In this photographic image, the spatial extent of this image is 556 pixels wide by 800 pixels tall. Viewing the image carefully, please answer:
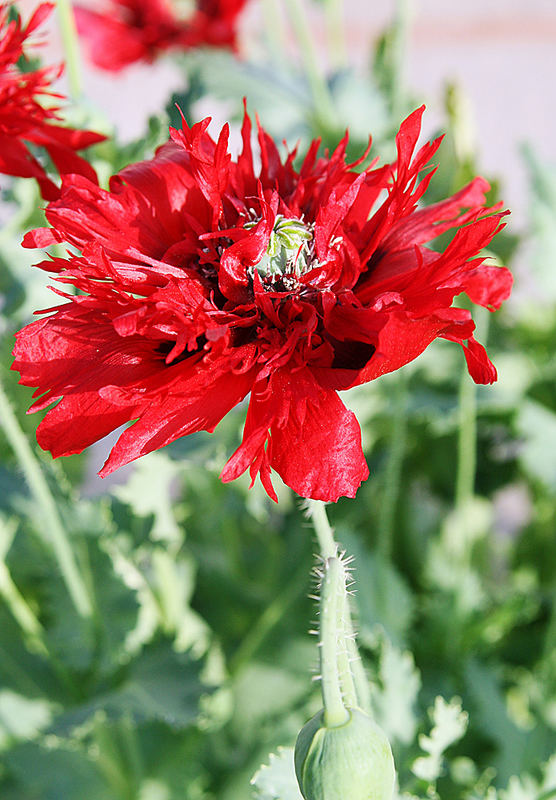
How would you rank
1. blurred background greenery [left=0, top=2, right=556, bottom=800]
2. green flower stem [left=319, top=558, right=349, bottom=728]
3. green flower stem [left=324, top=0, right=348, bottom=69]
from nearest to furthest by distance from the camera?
green flower stem [left=319, top=558, right=349, bottom=728], blurred background greenery [left=0, top=2, right=556, bottom=800], green flower stem [left=324, top=0, right=348, bottom=69]

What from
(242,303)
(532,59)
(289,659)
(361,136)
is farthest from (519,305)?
(532,59)

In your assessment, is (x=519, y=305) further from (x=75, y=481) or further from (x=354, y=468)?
(x=354, y=468)

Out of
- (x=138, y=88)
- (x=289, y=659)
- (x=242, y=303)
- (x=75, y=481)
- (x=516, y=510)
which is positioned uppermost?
(x=242, y=303)

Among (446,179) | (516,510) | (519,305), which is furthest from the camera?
(516,510)

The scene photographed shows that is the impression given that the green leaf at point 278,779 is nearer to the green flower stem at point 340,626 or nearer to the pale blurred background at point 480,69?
the green flower stem at point 340,626

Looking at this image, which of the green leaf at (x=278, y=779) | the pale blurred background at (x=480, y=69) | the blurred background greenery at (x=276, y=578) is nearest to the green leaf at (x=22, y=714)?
the blurred background greenery at (x=276, y=578)

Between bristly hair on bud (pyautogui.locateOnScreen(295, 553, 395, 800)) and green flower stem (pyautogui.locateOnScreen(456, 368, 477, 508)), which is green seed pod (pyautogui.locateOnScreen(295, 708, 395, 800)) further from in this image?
green flower stem (pyautogui.locateOnScreen(456, 368, 477, 508))

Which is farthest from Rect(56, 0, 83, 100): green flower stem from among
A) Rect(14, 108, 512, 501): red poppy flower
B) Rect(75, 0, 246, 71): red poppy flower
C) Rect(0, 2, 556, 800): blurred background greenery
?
Rect(75, 0, 246, 71): red poppy flower
